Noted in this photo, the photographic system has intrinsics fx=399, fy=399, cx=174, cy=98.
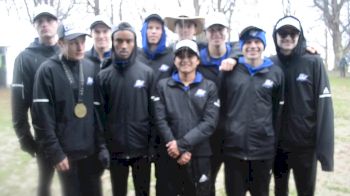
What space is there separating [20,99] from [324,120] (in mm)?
3396

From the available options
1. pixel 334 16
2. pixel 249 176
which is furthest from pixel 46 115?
pixel 334 16

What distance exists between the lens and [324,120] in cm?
436

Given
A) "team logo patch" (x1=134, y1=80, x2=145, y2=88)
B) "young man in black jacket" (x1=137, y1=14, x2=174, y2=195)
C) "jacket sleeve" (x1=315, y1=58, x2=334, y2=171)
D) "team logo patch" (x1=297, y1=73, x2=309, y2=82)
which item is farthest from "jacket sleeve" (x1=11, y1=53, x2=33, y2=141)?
"jacket sleeve" (x1=315, y1=58, x2=334, y2=171)

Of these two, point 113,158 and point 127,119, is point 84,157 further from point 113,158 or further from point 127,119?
point 127,119

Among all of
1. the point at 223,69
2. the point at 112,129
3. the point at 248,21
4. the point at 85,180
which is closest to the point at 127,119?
the point at 112,129

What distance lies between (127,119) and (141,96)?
30 centimetres

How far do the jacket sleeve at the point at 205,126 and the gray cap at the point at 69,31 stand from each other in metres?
1.52

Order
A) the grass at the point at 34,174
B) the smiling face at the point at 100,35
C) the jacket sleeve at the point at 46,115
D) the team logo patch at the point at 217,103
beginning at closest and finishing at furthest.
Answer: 1. the jacket sleeve at the point at 46,115
2. the team logo patch at the point at 217,103
3. the smiling face at the point at 100,35
4. the grass at the point at 34,174

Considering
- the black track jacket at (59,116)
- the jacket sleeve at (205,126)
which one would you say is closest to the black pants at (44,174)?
the black track jacket at (59,116)

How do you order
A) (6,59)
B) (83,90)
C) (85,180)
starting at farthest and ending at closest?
(6,59), (85,180), (83,90)

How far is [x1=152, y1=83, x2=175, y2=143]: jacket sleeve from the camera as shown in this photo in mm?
4297

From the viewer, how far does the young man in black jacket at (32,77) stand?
4.50m

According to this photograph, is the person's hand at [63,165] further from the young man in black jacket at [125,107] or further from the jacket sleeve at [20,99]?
the jacket sleeve at [20,99]

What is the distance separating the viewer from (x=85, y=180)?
457 centimetres
